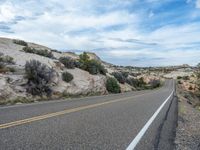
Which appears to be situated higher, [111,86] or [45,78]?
[45,78]

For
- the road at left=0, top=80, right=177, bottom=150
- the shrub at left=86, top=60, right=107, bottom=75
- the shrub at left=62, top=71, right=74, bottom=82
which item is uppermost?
the shrub at left=86, top=60, right=107, bottom=75

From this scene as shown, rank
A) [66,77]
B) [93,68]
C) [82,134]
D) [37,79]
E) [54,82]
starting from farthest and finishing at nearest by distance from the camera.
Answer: [93,68] → [66,77] → [54,82] → [37,79] → [82,134]

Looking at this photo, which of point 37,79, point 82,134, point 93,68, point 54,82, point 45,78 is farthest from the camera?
point 93,68

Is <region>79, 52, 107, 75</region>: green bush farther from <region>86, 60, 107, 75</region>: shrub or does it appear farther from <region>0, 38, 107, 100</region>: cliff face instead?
<region>0, 38, 107, 100</region>: cliff face

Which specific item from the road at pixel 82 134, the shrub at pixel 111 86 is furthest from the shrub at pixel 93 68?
the road at pixel 82 134

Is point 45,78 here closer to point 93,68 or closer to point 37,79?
point 37,79

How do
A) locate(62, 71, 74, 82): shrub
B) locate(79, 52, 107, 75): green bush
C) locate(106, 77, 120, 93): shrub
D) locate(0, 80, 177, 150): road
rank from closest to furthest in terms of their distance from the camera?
locate(0, 80, 177, 150): road, locate(62, 71, 74, 82): shrub, locate(79, 52, 107, 75): green bush, locate(106, 77, 120, 93): shrub

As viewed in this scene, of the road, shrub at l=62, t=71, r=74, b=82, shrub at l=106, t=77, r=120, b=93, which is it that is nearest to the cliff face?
shrub at l=62, t=71, r=74, b=82

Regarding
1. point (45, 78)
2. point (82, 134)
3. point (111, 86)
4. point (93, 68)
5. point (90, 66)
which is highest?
point (90, 66)

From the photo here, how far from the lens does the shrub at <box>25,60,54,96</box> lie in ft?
76.8

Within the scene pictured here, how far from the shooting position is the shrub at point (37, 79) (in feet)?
76.8

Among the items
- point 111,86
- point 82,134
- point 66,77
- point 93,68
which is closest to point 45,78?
point 66,77

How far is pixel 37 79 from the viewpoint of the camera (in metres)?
24.2

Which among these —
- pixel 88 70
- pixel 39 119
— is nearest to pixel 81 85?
pixel 88 70
